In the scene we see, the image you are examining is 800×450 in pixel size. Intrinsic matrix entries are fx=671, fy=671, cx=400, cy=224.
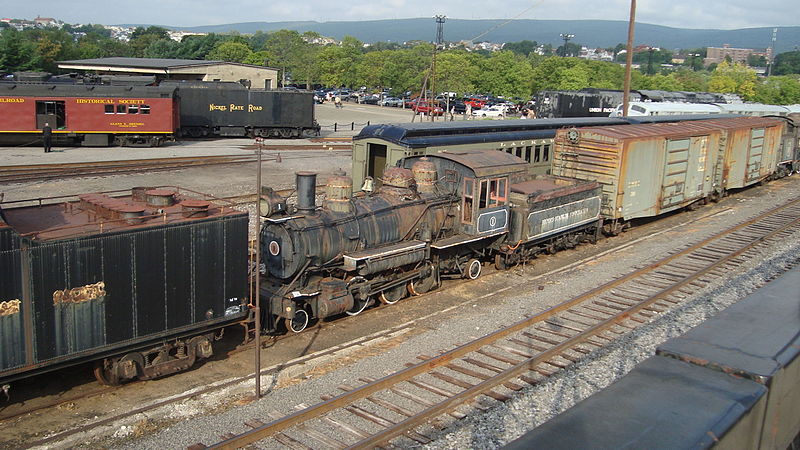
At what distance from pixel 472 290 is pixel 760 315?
932cm

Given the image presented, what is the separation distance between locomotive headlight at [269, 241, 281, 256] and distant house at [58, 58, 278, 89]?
46.7 meters

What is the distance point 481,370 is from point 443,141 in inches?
381

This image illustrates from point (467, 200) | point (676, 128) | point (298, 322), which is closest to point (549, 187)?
point (467, 200)

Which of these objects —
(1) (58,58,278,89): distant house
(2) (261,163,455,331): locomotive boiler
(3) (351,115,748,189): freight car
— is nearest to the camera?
(2) (261,163,455,331): locomotive boiler

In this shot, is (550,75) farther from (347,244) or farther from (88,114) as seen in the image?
(347,244)

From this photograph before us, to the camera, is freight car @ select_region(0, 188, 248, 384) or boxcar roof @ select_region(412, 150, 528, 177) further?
boxcar roof @ select_region(412, 150, 528, 177)

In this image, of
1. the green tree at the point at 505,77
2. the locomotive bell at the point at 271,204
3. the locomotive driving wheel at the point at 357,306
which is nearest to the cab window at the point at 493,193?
the locomotive driving wheel at the point at 357,306

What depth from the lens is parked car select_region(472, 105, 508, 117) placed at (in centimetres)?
6988

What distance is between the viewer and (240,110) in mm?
41781

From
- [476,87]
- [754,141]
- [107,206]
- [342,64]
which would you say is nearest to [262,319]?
[107,206]

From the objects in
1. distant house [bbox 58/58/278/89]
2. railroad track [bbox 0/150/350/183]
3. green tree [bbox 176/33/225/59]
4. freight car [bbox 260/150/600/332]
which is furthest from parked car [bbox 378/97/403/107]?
freight car [bbox 260/150/600/332]

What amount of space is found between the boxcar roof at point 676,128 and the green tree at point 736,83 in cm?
5081

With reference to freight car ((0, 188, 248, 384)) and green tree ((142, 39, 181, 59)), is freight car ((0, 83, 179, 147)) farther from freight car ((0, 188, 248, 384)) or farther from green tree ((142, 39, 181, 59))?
green tree ((142, 39, 181, 59))

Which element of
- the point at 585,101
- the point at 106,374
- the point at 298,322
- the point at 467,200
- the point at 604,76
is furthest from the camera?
the point at 604,76
